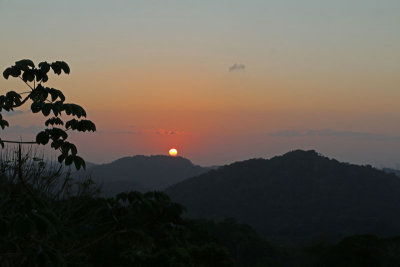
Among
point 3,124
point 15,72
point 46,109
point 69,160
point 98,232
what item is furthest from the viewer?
point 98,232

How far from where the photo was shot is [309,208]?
616 ft

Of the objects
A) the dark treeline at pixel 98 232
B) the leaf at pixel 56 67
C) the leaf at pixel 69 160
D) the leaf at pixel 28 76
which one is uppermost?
the leaf at pixel 56 67

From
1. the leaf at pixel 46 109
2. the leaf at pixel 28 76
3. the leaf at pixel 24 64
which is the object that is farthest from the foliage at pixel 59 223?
the leaf at pixel 24 64

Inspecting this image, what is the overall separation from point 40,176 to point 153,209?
7.85m

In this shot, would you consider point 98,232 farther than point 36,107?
Yes

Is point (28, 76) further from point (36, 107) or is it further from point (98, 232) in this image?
point (98, 232)

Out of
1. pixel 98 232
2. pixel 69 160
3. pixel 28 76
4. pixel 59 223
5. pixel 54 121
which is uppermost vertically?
pixel 28 76

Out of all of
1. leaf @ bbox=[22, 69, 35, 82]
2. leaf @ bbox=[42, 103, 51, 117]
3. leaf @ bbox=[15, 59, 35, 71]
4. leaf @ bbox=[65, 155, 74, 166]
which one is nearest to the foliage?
leaf @ bbox=[65, 155, 74, 166]

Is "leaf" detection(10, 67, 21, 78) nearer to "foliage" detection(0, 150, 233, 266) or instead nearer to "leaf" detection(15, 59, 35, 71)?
"leaf" detection(15, 59, 35, 71)

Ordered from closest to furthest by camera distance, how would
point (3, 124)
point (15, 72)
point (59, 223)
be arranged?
1. point (59, 223)
2. point (15, 72)
3. point (3, 124)

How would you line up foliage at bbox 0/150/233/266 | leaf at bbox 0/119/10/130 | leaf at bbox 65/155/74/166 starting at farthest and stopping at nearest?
1. leaf at bbox 0/119/10/130
2. leaf at bbox 65/155/74/166
3. foliage at bbox 0/150/233/266

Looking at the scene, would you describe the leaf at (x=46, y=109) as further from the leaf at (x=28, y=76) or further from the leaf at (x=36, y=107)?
the leaf at (x=28, y=76)

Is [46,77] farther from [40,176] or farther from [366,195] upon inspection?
[366,195]

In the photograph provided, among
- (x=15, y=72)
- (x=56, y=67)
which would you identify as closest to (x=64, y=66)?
(x=56, y=67)
